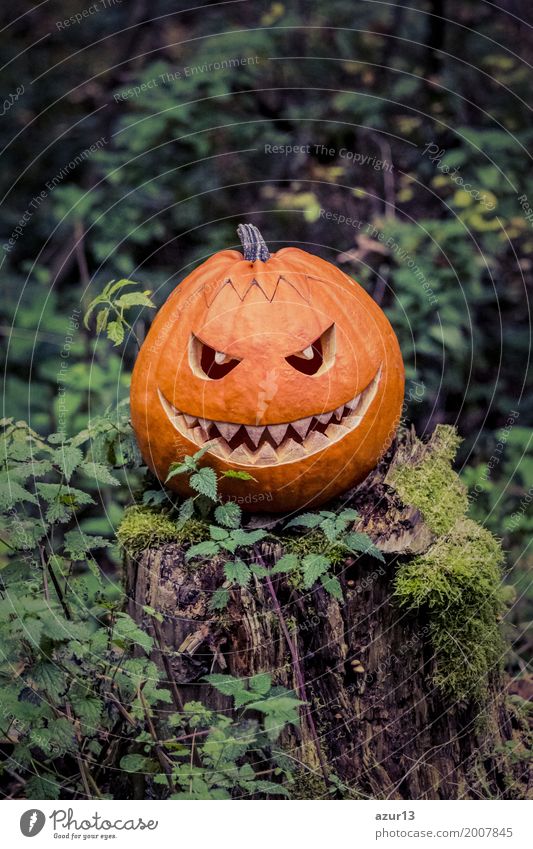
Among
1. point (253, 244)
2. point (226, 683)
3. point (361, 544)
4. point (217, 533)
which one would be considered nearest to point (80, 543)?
point (217, 533)

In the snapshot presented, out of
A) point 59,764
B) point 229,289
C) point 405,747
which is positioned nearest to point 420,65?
point 229,289

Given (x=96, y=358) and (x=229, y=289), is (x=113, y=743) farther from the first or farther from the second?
(x=96, y=358)

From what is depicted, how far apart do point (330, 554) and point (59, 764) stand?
4.43 ft

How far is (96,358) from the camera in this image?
19.5 ft

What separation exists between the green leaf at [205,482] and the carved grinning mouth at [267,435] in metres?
0.13

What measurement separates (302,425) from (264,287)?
1.84 feet

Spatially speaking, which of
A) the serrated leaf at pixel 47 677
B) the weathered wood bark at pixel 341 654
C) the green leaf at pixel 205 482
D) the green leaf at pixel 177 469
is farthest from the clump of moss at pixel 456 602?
the serrated leaf at pixel 47 677

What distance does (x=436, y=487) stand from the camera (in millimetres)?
3812

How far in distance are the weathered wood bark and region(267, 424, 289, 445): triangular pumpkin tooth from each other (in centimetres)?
43

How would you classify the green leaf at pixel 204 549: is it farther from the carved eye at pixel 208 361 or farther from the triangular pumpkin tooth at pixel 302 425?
the carved eye at pixel 208 361

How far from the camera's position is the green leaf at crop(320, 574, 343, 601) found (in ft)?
10.5

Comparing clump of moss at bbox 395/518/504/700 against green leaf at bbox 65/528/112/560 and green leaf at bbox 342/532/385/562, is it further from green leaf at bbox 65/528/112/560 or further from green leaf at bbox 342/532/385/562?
green leaf at bbox 65/528/112/560

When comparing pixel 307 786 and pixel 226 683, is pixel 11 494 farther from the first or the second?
pixel 307 786
